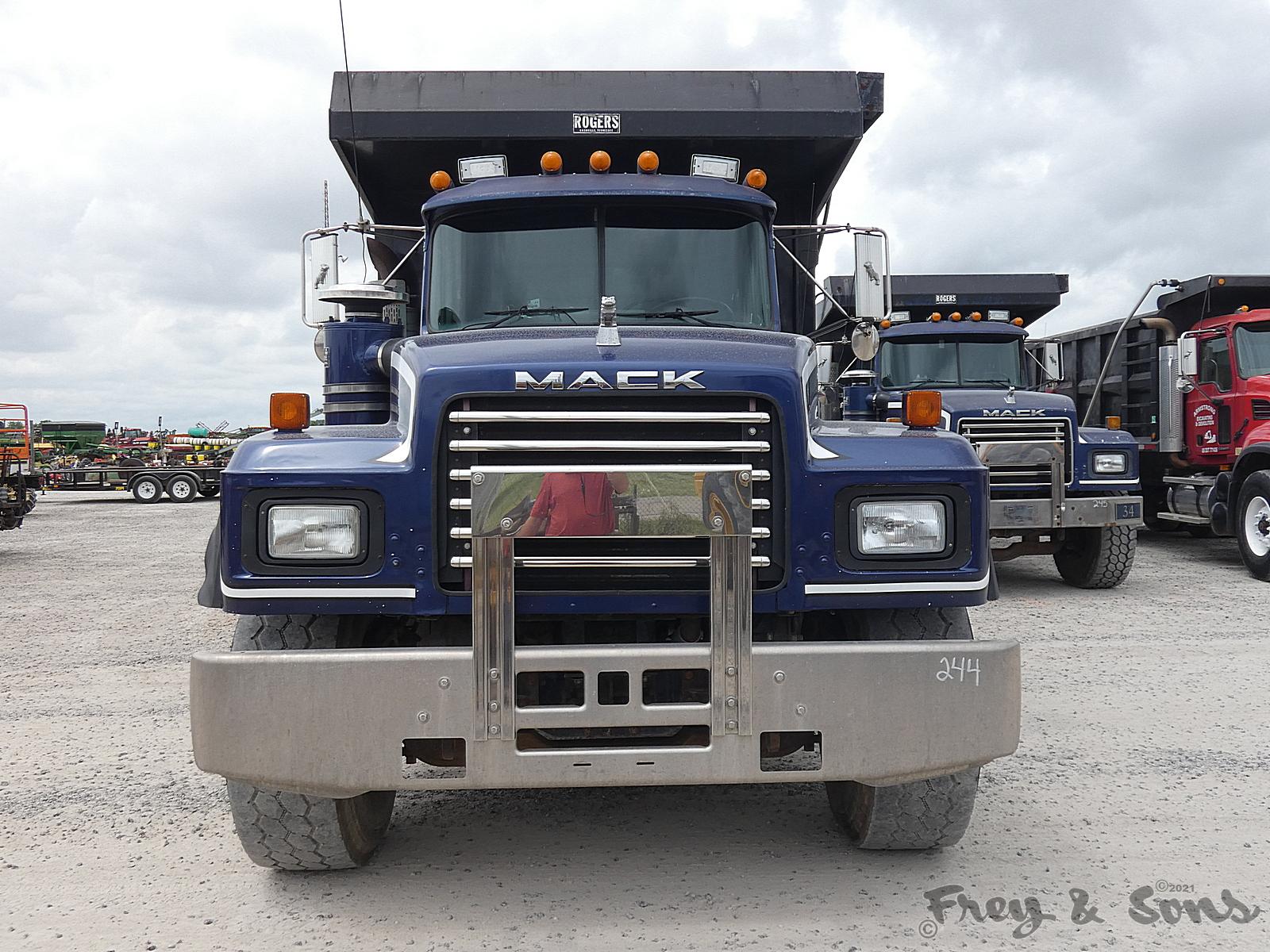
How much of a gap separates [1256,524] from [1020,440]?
327 centimetres

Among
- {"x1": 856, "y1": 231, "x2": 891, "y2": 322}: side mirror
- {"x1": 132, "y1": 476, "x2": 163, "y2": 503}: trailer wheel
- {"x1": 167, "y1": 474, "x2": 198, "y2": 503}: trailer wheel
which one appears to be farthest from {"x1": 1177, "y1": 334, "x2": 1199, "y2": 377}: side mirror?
{"x1": 132, "y1": 476, "x2": 163, "y2": 503}: trailer wheel

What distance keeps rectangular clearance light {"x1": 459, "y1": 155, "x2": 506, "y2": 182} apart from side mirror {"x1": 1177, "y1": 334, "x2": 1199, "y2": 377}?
959cm

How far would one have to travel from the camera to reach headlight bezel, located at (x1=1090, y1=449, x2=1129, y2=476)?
9414 millimetres

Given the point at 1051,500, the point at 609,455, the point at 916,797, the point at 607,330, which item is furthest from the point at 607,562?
the point at 1051,500

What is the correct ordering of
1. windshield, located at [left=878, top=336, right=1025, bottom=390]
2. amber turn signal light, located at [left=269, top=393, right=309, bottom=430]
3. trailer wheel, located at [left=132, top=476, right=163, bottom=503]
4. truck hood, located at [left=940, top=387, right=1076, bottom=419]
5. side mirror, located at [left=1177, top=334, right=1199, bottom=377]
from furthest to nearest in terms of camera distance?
1. trailer wheel, located at [left=132, top=476, right=163, bottom=503]
2. side mirror, located at [left=1177, top=334, right=1199, bottom=377]
3. windshield, located at [left=878, top=336, right=1025, bottom=390]
4. truck hood, located at [left=940, top=387, right=1076, bottom=419]
5. amber turn signal light, located at [left=269, top=393, right=309, bottom=430]

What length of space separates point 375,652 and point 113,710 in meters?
3.60

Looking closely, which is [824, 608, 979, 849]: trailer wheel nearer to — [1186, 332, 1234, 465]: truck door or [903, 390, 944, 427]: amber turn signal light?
[903, 390, 944, 427]: amber turn signal light

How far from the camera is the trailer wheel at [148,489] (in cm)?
2681

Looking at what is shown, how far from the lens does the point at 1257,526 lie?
10742 mm

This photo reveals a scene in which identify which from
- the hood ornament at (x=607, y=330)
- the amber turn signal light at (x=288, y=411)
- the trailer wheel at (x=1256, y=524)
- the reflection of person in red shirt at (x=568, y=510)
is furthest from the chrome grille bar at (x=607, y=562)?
the trailer wheel at (x=1256, y=524)

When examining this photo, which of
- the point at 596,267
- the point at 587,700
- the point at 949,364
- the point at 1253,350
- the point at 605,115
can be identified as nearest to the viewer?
the point at 587,700

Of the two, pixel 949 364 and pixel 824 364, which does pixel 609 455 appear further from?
pixel 949 364

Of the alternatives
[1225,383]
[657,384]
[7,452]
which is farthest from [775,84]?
[7,452]

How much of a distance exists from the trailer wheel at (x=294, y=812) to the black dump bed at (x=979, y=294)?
902cm
